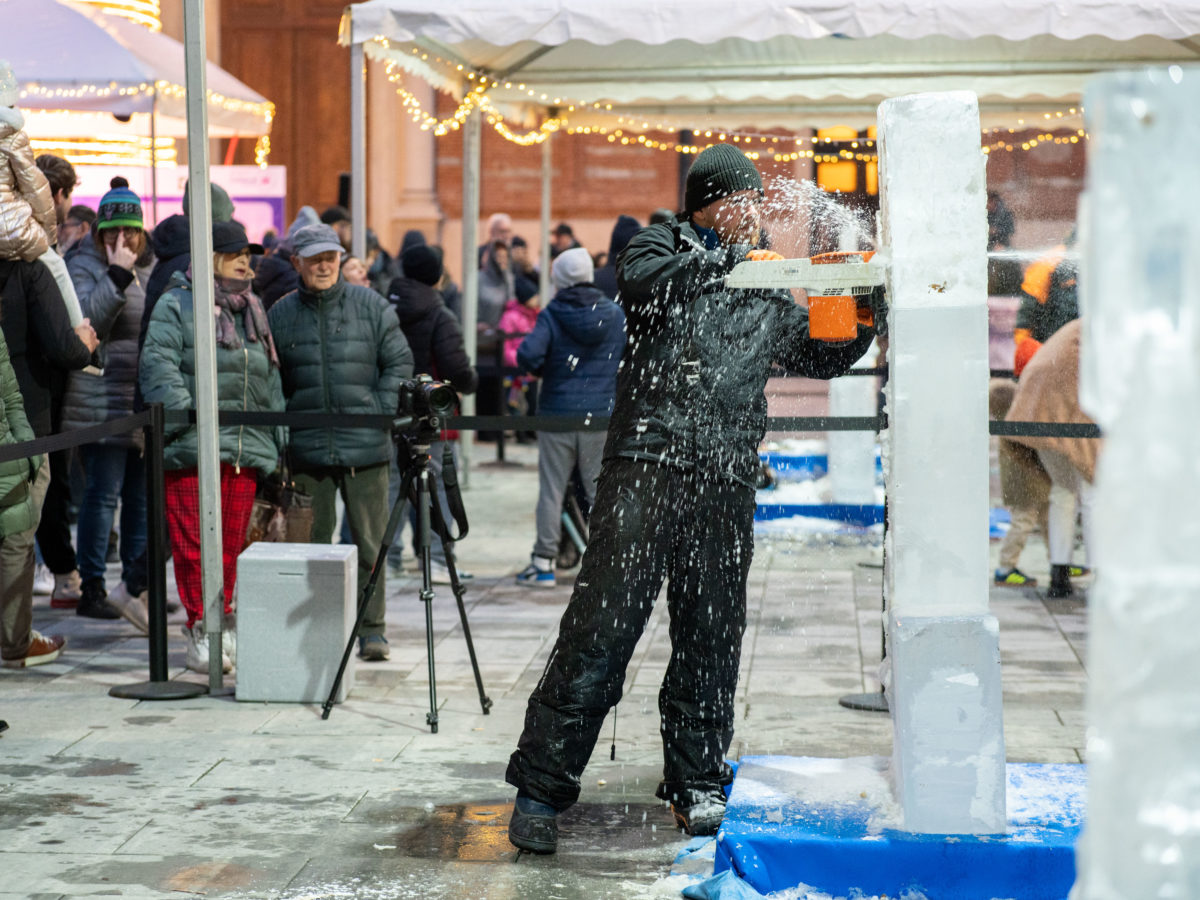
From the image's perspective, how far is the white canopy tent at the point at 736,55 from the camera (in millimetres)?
8695

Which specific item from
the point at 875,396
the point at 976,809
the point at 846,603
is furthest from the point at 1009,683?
the point at 875,396

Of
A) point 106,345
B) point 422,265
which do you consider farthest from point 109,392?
point 422,265

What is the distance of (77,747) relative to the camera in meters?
5.49

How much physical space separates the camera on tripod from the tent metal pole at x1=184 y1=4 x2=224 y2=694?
745mm

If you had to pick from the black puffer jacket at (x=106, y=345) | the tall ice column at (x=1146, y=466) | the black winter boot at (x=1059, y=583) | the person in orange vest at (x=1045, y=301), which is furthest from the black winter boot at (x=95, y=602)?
the tall ice column at (x=1146, y=466)

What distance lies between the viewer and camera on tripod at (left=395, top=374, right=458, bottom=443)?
5.91m

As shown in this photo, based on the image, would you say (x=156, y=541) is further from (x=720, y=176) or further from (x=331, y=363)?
(x=720, y=176)

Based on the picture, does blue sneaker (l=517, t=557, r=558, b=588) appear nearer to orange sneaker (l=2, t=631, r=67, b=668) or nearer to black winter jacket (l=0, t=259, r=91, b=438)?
orange sneaker (l=2, t=631, r=67, b=668)

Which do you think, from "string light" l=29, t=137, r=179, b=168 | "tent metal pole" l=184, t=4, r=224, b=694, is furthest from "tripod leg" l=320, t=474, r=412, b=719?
"string light" l=29, t=137, r=179, b=168

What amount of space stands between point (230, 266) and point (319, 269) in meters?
0.36

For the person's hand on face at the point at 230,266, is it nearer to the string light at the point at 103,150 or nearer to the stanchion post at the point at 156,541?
the stanchion post at the point at 156,541

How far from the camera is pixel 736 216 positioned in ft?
14.9

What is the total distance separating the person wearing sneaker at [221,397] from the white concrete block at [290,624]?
0.37m

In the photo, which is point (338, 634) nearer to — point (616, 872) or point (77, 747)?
point (77, 747)
